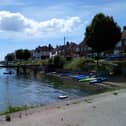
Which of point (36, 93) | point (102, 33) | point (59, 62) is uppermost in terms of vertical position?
point (102, 33)

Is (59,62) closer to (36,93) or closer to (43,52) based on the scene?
(36,93)

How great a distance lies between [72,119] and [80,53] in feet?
349

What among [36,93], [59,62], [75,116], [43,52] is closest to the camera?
[75,116]

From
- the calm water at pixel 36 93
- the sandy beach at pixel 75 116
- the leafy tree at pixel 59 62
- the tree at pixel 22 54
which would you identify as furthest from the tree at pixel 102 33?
the tree at pixel 22 54

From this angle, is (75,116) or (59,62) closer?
(75,116)

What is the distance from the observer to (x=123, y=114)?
34.2 ft

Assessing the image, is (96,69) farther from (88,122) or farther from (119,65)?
(88,122)

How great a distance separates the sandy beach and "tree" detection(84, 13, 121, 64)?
4397cm

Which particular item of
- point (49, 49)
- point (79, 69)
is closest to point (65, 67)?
point (79, 69)

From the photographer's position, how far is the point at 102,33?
5606 centimetres

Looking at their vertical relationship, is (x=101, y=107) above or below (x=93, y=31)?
below

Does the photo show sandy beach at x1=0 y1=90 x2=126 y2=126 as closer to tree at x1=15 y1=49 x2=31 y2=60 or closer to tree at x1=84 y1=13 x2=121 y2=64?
tree at x1=84 y1=13 x2=121 y2=64

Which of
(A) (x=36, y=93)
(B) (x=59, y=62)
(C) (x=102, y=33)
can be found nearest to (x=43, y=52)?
(B) (x=59, y=62)

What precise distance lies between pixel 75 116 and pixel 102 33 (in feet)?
154
